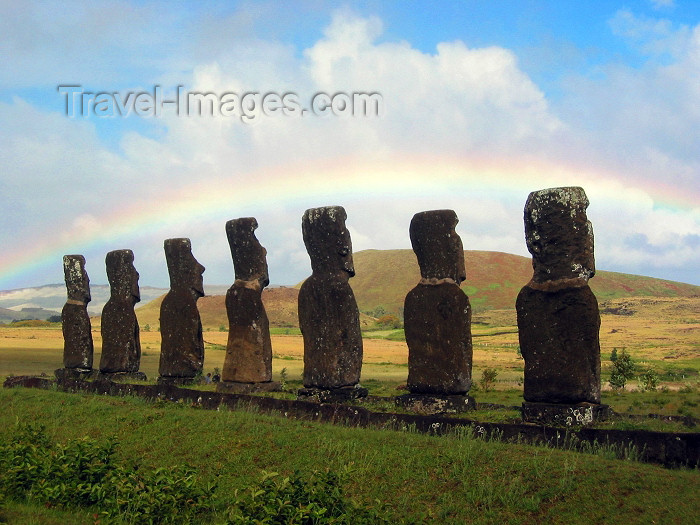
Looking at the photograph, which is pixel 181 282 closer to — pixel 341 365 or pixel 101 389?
pixel 101 389

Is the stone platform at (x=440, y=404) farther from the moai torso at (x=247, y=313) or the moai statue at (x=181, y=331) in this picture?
the moai statue at (x=181, y=331)

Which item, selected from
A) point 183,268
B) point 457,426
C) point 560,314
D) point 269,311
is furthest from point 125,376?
point 269,311

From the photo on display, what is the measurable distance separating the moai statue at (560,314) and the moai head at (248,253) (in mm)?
7461

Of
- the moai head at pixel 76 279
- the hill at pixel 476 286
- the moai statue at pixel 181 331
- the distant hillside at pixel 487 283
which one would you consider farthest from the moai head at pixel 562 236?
the distant hillside at pixel 487 283

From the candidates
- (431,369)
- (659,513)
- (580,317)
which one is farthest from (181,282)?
(659,513)

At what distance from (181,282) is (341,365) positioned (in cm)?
624

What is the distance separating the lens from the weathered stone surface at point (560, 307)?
39.2 feet

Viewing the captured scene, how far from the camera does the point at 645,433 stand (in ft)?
31.3

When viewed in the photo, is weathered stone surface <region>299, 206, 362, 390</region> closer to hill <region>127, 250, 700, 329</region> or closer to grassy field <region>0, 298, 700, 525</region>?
grassy field <region>0, 298, 700, 525</region>

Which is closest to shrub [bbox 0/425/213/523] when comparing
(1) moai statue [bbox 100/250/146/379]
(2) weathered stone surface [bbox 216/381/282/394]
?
(2) weathered stone surface [bbox 216/381/282/394]

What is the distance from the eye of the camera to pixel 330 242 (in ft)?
52.7

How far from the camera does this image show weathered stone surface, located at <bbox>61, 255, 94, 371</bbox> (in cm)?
2233

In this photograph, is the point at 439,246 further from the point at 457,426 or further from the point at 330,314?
the point at 457,426

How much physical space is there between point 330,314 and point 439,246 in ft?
9.21
